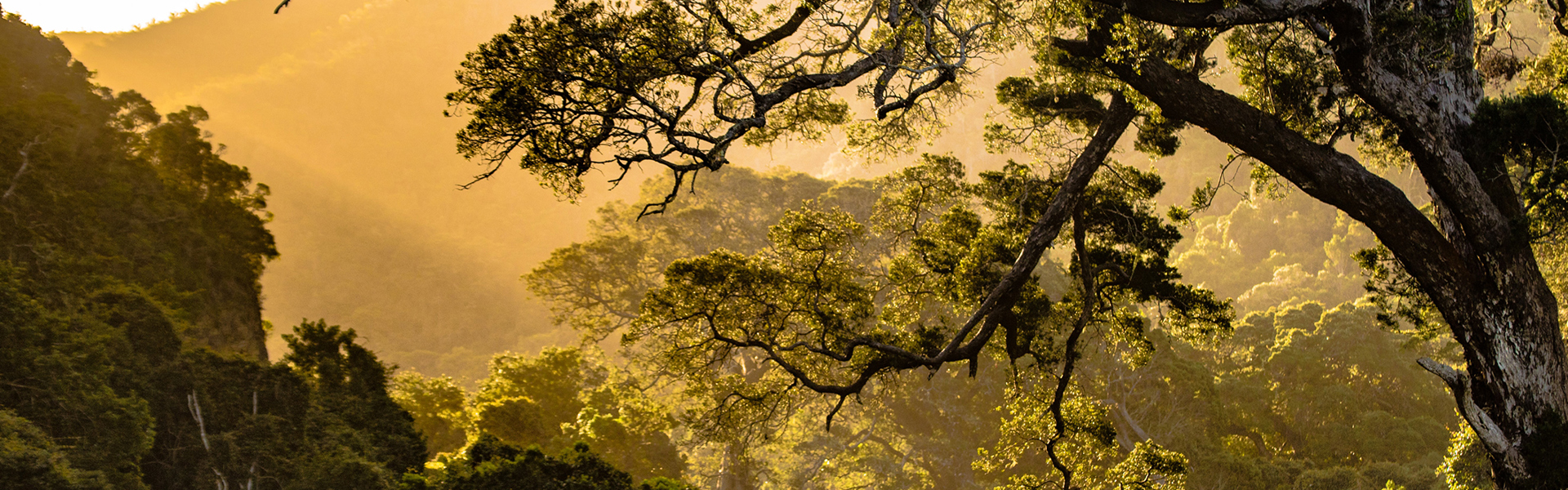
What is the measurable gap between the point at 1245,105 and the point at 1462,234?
1970 millimetres

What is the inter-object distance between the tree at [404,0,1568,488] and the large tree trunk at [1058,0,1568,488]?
0.01m

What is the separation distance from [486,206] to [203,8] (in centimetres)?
3425

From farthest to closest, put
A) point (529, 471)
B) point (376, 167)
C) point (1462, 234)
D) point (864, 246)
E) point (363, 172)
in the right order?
point (376, 167) < point (363, 172) < point (864, 246) < point (529, 471) < point (1462, 234)

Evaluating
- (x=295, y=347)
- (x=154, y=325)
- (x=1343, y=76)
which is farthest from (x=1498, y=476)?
(x=154, y=325)

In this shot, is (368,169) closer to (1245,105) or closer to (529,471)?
(529,471)

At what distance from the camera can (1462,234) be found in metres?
6.05

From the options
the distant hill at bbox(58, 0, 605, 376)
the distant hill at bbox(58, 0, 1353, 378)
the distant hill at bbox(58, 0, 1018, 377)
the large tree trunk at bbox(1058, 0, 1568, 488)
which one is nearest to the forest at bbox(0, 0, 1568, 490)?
the large tree trunk at bbox(1058, 0, 1568, 488)

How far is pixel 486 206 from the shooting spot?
71.1m

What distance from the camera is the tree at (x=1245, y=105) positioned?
4949mm

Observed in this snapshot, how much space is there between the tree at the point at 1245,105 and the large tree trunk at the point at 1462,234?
0.05 feet

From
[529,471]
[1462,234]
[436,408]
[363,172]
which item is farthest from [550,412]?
[363,172]

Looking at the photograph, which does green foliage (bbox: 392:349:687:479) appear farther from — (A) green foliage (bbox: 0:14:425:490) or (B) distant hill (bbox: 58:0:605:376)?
(B) distant hill (bbox: 58:0:605:376)

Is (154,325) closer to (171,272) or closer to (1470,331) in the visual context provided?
(171,272)

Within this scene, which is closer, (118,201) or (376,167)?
(118,201)
